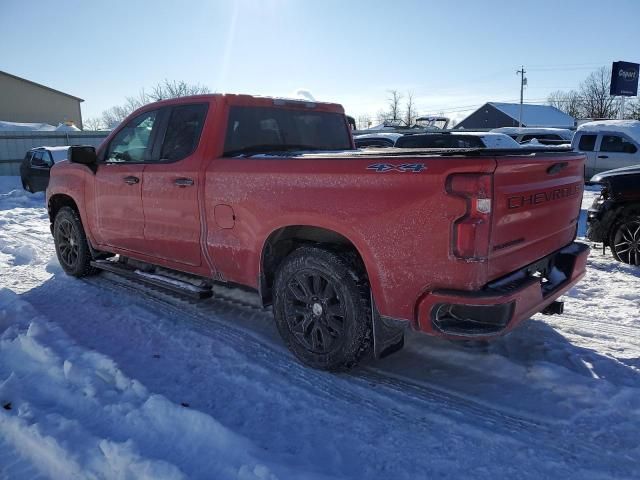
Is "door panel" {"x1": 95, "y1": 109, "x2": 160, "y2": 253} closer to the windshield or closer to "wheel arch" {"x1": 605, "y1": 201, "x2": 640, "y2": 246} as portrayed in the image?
the windshield

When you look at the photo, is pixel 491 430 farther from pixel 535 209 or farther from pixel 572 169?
pixel 572 169

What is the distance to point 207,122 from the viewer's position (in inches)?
162

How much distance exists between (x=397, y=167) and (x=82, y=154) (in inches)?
145

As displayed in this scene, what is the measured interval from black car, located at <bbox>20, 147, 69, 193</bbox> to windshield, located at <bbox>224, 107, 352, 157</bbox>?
37.7ft

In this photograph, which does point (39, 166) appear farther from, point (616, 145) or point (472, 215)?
point (616, 145)

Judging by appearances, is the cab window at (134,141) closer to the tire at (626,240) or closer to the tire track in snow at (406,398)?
the tire track in snow at (406,398)

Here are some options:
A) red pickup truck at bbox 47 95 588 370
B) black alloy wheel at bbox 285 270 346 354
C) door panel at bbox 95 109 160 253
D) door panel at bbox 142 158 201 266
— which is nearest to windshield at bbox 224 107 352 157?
red pickup truck at bbox 47 95 588 370

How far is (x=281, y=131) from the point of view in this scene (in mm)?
4480

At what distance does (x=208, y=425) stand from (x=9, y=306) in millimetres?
2880

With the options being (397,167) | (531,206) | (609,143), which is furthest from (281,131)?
(609,143)

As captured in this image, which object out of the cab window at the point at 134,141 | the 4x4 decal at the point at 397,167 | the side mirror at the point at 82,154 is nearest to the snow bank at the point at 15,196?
the side mirror at the point at 82,154

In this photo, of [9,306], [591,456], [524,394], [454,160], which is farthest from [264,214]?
[9,306]

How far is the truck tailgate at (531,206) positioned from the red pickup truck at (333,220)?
0.04 feet

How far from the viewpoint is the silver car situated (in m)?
13.7
